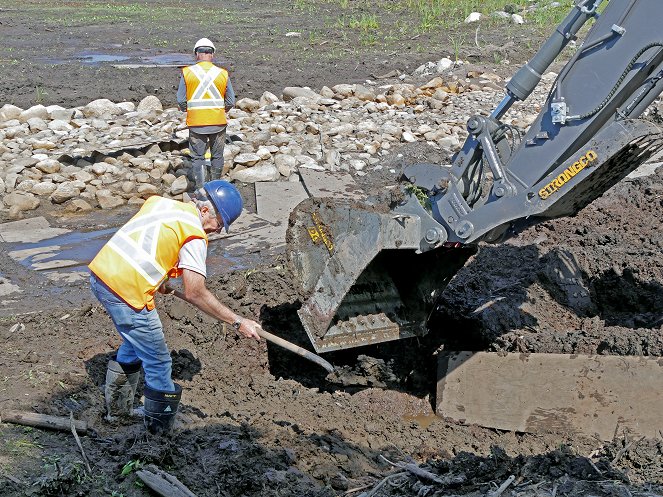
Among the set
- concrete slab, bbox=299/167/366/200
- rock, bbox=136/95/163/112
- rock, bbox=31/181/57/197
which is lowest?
rock, bbox=31/181/57/197

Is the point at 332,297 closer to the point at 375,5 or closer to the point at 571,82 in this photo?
the point at 571,82

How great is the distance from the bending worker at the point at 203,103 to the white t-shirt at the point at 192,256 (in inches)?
219

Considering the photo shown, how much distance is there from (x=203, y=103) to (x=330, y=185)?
1.93 metres

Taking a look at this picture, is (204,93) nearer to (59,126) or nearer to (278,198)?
(278,198)

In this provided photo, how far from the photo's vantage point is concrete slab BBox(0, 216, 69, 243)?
9.45 meters

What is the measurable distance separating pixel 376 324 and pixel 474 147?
60.6 inches

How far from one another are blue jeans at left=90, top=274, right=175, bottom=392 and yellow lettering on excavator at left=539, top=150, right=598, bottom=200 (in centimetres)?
257

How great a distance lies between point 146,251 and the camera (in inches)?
199

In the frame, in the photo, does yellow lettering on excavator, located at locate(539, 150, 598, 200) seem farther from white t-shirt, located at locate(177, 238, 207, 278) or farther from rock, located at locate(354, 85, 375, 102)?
rock, located at locate(354, 85, 375, 102)

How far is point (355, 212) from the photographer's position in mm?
5844

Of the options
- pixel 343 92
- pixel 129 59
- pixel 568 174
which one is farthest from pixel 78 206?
pixel 129 59

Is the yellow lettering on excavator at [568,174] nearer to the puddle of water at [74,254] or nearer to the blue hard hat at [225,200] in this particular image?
the blue hard hat at [225,200]

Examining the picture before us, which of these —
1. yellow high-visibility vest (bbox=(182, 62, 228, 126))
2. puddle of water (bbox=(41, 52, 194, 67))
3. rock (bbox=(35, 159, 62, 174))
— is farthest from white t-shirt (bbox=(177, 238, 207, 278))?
puddle of water (bbox=(41, 52, 194, 67))

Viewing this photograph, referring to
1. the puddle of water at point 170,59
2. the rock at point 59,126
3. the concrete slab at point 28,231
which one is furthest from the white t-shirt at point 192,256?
the puddle of water at point 170,59
